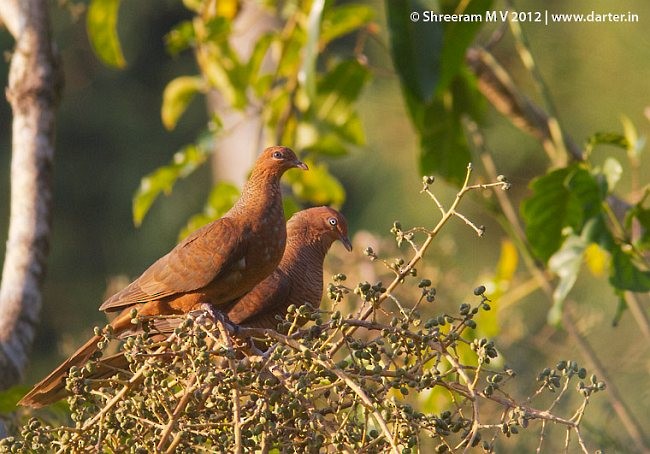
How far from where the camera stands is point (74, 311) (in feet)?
30.8

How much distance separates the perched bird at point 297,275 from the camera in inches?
92.2

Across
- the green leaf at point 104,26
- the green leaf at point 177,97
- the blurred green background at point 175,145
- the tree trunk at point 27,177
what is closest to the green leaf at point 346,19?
the green leaf at point 177,97

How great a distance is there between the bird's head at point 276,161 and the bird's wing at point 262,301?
0.87ft

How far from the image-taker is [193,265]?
2.23 m

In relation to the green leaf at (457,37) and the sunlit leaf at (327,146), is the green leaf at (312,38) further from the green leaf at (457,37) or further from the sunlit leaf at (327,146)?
the sunlit leaf at (327,146)

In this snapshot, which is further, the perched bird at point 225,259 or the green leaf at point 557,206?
the green leaf at point 557,206

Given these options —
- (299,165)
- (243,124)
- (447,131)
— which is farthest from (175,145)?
(299,165)

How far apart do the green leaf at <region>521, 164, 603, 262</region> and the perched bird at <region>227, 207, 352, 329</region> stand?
443 mm

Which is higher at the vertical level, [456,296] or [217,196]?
[217,196]

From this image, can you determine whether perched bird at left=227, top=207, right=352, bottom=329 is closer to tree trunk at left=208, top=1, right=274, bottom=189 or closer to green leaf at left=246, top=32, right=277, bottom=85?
green leaf at left=246, top=32, right=277, bottom=85

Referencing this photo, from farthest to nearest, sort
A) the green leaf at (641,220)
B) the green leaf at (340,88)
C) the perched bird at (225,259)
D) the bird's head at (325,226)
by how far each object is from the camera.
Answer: the green leaf at (340,88)
the bird's head at (325,226)
the green leaf at (641,220)
the perched bird at (225,259)

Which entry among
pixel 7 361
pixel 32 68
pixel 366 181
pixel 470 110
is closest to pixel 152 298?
pixel 7 361

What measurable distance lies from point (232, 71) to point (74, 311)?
6506 millimetres

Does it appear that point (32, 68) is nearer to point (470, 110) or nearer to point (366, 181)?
point (470, 110)
